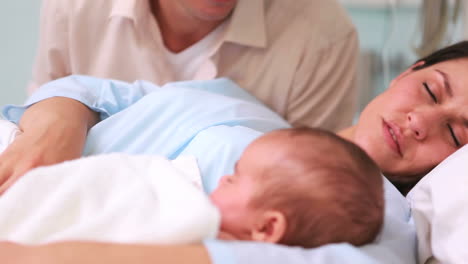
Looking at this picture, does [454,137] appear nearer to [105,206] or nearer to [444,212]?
[444,212]

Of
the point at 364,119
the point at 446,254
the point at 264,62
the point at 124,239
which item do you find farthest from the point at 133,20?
the point at 446,254

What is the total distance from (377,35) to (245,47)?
1.39 m

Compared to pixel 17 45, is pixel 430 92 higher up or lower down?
higher up

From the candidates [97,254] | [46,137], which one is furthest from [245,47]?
[97,254]

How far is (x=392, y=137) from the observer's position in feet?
3.80

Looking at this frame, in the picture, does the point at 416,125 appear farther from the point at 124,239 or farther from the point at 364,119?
the point at 124,239

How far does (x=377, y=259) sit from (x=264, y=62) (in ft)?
3.11

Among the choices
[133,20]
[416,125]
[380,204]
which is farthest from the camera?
[133,20]

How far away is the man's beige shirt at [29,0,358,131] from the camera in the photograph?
1.56m

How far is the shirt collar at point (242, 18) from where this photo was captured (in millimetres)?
1521

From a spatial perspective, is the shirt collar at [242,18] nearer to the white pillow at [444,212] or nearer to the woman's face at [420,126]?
the woman's face at [420,126]

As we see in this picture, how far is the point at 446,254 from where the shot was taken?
83 cm

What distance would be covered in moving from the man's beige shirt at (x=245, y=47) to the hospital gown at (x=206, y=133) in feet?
0.45

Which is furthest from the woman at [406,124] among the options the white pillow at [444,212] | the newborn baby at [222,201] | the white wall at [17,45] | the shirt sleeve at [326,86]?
the white wall at [17,45]
